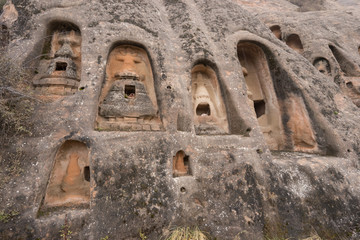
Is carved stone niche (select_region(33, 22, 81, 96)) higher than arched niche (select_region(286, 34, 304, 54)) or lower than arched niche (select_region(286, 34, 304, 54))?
lower

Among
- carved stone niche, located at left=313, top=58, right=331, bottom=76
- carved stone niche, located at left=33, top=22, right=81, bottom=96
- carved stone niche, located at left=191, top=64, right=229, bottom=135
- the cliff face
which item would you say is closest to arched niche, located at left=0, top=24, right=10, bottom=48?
the cliff face

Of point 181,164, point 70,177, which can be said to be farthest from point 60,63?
point 181,164

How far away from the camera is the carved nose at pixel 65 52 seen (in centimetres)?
580

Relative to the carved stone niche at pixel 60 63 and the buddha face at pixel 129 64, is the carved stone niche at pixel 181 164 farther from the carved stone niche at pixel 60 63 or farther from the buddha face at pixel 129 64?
the carved stone niche at pixel 60 63

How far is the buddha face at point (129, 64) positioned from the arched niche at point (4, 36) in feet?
10.1

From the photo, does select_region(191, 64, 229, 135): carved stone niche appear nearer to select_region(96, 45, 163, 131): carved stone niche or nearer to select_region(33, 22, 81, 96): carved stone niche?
select_region(96, 45, 163, 131): carved stone niche

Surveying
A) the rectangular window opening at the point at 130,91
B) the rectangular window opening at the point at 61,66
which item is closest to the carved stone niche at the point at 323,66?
the rectangular window opening at the point at 130,91

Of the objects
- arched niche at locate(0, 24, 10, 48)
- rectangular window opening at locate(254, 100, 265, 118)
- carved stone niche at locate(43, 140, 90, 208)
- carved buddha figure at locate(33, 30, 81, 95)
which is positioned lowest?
carved stone niche at locate(43, 140, 90, 208)

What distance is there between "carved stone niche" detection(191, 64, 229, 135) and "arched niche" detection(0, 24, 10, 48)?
19.4ft

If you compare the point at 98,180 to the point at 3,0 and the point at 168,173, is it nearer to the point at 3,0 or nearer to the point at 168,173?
the point at 168,173

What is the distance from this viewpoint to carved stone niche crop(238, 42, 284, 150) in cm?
734

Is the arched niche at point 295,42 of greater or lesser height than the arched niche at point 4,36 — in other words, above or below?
above

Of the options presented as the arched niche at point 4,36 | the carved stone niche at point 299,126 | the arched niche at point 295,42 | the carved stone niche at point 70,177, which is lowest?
the carved stone niche at point 70,177

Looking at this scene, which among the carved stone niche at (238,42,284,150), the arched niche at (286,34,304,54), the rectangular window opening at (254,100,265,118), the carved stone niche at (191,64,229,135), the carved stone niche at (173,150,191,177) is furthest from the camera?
the arched niche at (286,34,304,54)
